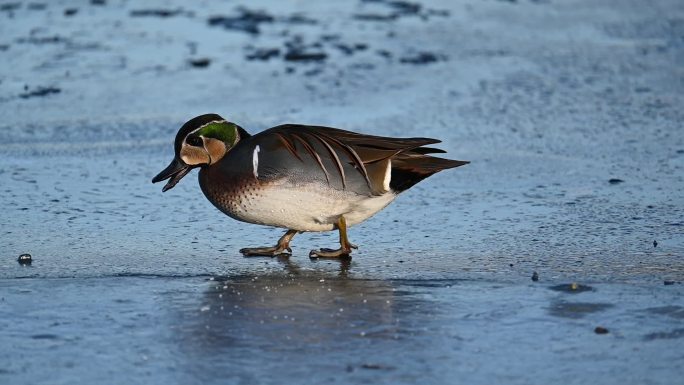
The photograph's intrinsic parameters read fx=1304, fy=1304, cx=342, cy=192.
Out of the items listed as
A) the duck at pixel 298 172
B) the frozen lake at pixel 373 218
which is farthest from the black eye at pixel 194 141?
the frozen lake at pixel 373 218

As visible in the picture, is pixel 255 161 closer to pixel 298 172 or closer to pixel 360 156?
pixel 298 172

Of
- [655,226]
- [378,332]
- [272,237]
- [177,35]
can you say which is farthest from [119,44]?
[378,332]

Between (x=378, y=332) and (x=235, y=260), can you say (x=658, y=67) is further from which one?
(x=378, y=332)

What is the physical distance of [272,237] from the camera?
20.6ft

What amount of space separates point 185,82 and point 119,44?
1.67 m

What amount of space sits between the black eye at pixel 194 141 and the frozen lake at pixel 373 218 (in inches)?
17.9

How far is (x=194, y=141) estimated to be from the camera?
232 inches

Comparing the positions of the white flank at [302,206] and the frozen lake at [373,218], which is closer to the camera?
the frozen lake at [373,218]

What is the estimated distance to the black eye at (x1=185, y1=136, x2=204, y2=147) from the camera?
588cm

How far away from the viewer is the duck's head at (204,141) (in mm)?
5867

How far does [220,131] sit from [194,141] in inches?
5.0

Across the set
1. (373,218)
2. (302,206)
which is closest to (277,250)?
(302,206)

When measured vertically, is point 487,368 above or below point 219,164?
below

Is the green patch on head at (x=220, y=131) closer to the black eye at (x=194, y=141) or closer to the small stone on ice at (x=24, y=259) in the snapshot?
the black eye at (x=194, y=141)
